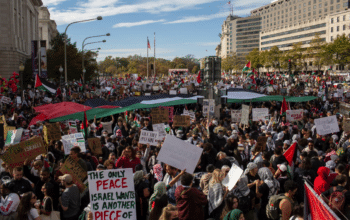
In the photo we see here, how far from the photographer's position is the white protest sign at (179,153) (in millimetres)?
5543

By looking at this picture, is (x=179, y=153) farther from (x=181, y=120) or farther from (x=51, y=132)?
(x=181, y=120)

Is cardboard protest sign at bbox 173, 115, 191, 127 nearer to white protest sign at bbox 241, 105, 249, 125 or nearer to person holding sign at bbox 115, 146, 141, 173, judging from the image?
white protest sign at bbox 241, 105, 249, 125

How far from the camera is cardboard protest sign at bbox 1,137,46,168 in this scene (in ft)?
23.7

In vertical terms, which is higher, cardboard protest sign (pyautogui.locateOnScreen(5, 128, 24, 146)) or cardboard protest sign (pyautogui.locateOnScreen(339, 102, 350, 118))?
cardboard protest sign (pyautogui.locateOnScreen(339, 102, 350, 118))

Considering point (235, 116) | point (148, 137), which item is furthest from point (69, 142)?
point (235, 116)

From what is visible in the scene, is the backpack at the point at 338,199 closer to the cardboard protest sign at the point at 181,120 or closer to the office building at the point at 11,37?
the cardboard protest sign at the point at 181,120

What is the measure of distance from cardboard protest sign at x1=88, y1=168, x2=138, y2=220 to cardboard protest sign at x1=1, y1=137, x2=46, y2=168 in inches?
122

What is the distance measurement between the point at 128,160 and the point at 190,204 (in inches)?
116

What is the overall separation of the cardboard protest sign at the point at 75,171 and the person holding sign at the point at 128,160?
1319 millimetres

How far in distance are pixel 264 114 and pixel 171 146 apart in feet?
32.4

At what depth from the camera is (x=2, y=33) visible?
40656 millimetres

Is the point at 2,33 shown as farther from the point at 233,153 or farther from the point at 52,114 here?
the point at 233,153

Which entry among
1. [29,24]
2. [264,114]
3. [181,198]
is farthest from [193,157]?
[29,24]

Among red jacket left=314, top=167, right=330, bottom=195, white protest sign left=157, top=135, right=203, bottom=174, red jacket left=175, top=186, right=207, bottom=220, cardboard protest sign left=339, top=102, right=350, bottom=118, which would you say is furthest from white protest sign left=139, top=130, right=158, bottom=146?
cardboard protest sign left=339, top=102, right=350, bottom=118
